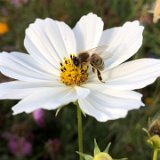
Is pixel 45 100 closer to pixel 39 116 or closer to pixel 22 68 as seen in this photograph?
pixel 22 68

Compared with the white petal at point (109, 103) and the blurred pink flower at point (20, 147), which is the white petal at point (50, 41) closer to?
the white petal at point (109, 103)

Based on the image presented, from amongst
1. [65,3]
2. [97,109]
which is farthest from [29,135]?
[97,109]

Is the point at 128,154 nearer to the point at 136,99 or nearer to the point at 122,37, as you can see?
the point at 122,37

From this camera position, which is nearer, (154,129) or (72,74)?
(154,129)

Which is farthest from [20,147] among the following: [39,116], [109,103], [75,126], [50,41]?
[109,103]

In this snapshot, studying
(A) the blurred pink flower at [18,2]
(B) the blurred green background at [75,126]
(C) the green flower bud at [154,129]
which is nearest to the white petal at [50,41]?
(C) the green flower bud at [154,129]
